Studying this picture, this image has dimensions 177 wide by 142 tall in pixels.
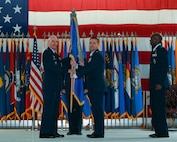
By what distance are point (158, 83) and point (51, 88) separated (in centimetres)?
164

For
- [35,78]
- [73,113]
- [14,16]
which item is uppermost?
[14,16]

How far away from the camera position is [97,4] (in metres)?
9.84

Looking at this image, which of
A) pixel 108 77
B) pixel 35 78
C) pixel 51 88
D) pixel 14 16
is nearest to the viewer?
pixel 51 88

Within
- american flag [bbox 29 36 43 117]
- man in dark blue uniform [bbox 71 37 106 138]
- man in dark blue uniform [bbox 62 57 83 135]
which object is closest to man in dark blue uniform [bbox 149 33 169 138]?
man in dark blue uniform [bbox 71 37 106 138]

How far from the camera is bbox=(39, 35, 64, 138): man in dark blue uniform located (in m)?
6.72

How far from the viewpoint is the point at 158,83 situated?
6.77 meters

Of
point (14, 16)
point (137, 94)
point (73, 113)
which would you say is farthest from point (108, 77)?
point (14, 16)

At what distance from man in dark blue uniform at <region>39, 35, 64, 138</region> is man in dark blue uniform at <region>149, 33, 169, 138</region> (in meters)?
1.46

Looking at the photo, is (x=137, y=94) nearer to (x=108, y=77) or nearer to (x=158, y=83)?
(x=108, y=77)

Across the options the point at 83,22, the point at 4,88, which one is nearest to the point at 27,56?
the point at 4,88

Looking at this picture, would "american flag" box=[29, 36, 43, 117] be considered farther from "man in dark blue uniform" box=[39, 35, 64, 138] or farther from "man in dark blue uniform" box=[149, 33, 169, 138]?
"man in dark blue uniform" box=[149, 33, 169, 138]

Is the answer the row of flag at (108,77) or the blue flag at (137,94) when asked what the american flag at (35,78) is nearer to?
the row of flag at (108,77)

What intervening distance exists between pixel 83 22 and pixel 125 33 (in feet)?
3.14

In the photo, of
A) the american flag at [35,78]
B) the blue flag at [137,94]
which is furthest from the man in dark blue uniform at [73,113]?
the blue flag at [137,94]
